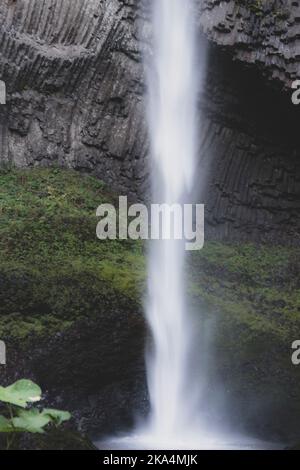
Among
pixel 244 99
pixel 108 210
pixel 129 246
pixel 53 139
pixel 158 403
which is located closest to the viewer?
pixel 158 403

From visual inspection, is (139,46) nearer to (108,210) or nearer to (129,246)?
(108,210)

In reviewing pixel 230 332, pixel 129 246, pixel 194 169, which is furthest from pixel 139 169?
pixel 230 332

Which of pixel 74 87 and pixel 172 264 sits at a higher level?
pixel 74 87

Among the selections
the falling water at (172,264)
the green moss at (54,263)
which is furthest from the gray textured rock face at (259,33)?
the green moss at (54,263)

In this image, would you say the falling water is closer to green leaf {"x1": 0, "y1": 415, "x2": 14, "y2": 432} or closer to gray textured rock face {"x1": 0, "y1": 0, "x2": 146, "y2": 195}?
gray textured rock face {"x1": 0, "y1": 0, "x2": 146, "y2": 195}

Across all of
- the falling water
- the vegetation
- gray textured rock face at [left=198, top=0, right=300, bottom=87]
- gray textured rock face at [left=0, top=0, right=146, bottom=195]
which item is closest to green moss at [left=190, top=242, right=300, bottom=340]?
the falling water

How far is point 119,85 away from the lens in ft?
30.8

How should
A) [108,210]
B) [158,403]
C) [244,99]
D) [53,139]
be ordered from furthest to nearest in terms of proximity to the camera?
[244,99], [53,139], [108,210], [158,403]

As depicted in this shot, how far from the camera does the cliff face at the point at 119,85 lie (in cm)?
897

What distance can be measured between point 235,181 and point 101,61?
2568mm

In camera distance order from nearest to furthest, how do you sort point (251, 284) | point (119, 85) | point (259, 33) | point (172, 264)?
point (172, 264)
point (251, 284)
point (259, 33)
point (119, 85)

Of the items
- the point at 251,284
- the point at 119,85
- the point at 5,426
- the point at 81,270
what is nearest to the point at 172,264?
the point at 251,284

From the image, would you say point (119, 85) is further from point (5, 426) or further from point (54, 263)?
point (5, 426)

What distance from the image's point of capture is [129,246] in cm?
753
